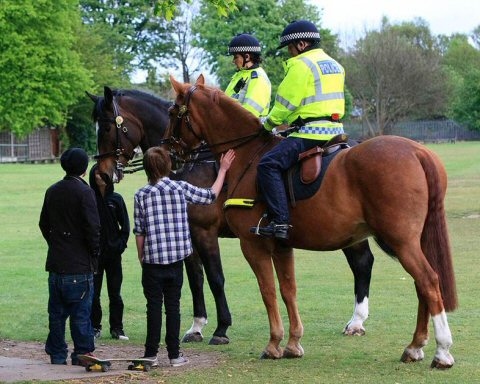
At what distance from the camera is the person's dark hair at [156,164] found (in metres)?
8.84

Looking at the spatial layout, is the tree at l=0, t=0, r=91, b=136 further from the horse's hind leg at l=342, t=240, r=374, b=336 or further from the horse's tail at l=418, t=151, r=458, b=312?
the horse's tail at l=418, t=151, r=458, b=312

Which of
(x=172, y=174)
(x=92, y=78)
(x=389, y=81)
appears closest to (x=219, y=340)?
(x=172, y=174)

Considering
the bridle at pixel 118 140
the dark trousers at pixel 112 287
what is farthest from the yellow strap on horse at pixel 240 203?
the dark trousers at pixel 112 287

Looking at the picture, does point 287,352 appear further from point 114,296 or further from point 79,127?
point 79,127

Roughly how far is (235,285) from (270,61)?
7082 centimetres

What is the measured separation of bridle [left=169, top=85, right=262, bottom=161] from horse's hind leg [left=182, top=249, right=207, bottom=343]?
5.00ft

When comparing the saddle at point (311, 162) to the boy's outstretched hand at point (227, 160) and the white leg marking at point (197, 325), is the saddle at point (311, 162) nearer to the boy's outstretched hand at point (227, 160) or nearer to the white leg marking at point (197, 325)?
the boy's outstretched hand at point (227, 160)

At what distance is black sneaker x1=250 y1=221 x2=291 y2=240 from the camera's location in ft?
30.0

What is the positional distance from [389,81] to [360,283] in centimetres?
8837

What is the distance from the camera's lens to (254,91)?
11195 mm

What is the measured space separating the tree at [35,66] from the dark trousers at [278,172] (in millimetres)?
57901

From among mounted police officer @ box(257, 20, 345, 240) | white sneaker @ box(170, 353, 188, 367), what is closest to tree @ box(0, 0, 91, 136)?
mounted police officer @ box(257, 20, 345, 240)

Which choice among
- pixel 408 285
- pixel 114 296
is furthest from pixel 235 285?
pixel 114 296

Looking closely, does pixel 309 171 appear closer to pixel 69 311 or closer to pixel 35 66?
pixel 69 311
